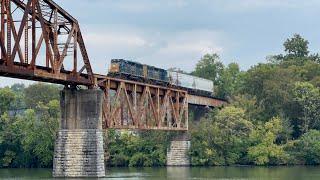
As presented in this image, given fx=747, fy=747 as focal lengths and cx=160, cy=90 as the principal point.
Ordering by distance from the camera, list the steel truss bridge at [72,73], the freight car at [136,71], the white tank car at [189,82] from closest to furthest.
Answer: the steel truss bridge at [72,73] → the freight car at [136,71] → the white tank car at [189,82]

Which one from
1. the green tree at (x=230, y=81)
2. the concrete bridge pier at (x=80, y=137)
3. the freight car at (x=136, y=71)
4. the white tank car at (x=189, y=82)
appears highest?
the green tree at (x=230, y=81)

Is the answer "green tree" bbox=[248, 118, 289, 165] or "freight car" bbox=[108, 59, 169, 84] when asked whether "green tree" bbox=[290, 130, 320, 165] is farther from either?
"freight car" bbox=[108, 59, 169, 84]

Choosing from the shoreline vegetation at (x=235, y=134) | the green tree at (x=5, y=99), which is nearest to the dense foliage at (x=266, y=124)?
the shoreline vegetation at (x=235, y=134)

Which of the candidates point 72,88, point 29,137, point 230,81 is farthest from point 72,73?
point 230,81

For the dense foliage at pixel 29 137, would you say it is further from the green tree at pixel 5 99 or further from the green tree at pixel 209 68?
the green tree at pixel 209 68

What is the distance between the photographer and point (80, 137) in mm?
75938

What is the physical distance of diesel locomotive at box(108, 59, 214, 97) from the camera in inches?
3841

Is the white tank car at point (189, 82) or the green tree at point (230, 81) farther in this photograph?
the green tree at point (230, 81)

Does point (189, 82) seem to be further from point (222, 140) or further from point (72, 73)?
point (72, 73)

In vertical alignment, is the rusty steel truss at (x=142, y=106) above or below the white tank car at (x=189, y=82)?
below

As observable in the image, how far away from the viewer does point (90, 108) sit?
77250 millimetres

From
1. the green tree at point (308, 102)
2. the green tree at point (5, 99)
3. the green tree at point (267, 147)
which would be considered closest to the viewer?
the green tree at point (267, 147)

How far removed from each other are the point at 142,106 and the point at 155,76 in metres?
12.6

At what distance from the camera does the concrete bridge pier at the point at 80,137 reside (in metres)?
74.9
